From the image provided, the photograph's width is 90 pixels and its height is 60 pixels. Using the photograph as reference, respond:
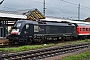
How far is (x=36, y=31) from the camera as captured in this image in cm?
2384

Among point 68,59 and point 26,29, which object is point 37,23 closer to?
point 26,29

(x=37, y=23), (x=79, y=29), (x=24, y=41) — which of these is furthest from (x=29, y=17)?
→ (x=79, y=29)

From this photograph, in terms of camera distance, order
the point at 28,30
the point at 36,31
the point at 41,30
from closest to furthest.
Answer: the point at 28,30
the point at 36,31
the point at 41,30

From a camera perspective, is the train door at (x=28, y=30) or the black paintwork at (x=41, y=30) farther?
the train door at (x=28, y=30)

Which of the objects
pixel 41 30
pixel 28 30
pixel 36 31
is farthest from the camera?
pixel 41 30

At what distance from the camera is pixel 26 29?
A: 74.2 ft

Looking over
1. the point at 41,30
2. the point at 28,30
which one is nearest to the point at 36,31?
the point at 41,30

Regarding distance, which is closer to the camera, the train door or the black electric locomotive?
the black electric locomotive

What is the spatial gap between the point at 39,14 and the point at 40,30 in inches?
243

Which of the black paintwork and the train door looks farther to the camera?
the train door

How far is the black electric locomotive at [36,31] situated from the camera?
2206cm

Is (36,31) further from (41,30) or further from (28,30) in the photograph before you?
(28,30)

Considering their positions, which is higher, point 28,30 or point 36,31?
point 28,30

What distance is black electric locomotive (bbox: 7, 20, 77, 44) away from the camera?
22.1m
